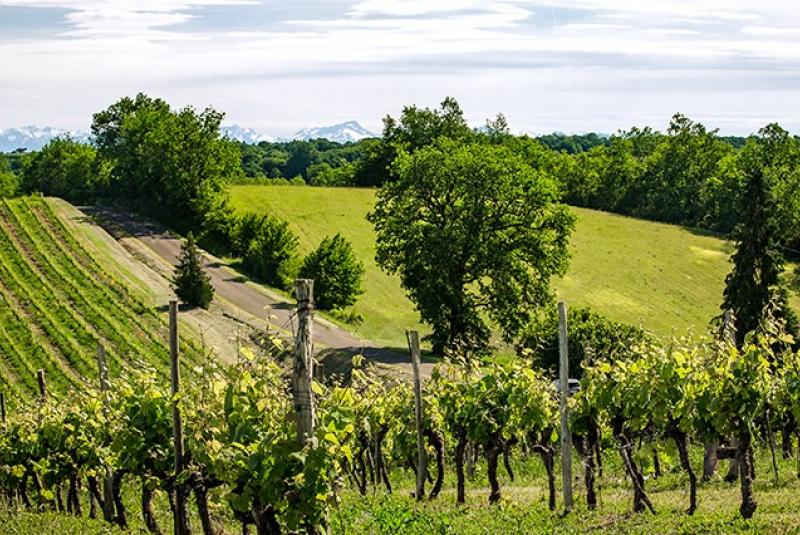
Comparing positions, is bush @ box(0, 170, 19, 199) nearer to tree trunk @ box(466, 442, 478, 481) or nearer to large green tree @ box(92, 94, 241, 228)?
large green tree @ box(92, 94, 241, 228)

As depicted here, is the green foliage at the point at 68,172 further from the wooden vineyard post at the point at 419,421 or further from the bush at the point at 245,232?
the wooden vineyard post at the point at 419,421

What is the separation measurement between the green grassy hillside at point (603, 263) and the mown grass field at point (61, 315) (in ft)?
50.1

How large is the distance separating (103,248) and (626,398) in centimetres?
6218

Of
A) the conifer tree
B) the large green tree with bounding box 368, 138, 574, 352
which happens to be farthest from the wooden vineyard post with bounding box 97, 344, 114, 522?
the conifer tree

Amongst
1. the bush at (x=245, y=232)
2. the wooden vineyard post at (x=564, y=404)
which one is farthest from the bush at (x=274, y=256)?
the wooden vineyard post at (x=564, y=404)

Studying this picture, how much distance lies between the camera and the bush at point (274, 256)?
238 ft

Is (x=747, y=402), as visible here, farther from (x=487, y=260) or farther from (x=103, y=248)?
(x=103, y=248)

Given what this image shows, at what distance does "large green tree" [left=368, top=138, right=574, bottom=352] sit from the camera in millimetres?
50406

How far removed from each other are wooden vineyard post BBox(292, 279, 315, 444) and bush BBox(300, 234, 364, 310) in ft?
173

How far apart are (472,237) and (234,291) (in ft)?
78.2

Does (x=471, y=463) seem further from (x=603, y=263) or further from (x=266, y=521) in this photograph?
(x=603, y=263)

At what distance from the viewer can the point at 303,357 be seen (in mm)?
11219

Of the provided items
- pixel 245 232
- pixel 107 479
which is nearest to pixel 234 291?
pixel 245 232

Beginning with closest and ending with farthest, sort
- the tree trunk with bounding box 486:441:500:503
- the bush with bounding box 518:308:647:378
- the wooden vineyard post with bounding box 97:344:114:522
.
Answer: the wooden vineyard post with bounding box 97:344:114:522 → the tree trunk with bounding box 486:441:500:503 → the bush with bounding box 518:308:647:378
